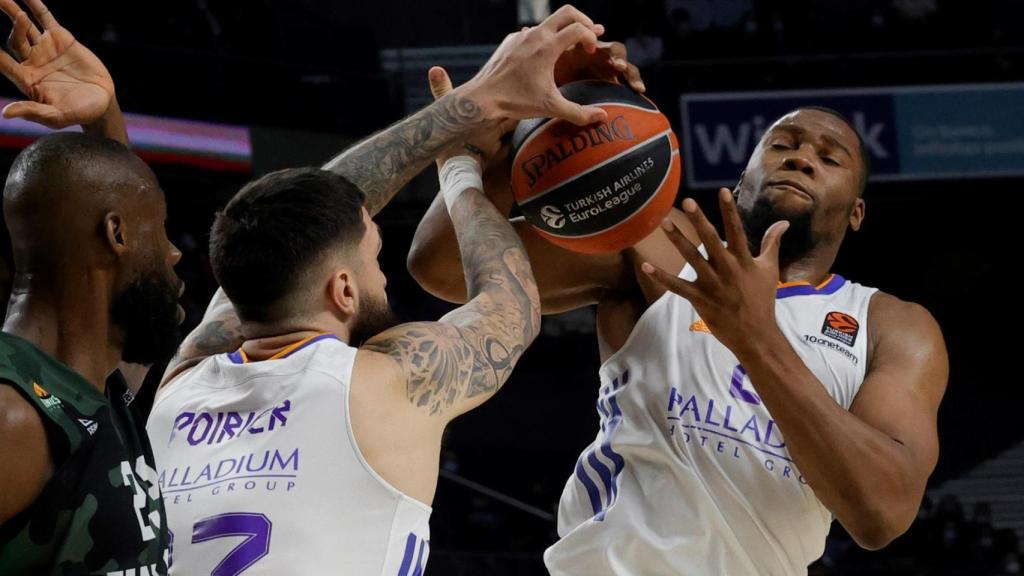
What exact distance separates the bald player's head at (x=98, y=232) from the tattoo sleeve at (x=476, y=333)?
45cm

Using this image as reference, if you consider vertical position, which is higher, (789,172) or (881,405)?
(789,172)

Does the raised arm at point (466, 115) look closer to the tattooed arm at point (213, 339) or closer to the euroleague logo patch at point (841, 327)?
the tattooed arm at point (213, 339)

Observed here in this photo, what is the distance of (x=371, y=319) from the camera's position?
263 cm

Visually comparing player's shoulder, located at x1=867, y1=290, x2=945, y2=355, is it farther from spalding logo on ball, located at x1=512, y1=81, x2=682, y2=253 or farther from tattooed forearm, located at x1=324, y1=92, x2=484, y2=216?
tattooed forearm, located at x1=324, y1=92, x2=484, y2=216

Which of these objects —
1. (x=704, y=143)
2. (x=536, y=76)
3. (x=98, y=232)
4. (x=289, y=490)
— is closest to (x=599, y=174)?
(x=536, y=76)

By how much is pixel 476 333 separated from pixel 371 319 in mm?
219

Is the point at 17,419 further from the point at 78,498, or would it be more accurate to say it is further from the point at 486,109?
the point at 486,109

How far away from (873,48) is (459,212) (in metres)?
10.7

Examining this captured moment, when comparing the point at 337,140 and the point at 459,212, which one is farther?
the point at 337,140

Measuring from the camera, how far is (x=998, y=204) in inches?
540

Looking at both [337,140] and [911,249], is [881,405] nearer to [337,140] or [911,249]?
[337,140]

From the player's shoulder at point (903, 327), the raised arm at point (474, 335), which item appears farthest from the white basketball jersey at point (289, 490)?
the player's shoulder at point (903, 327)

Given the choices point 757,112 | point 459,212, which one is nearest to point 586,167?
point 459,212

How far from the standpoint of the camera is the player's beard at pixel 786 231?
3.43m
